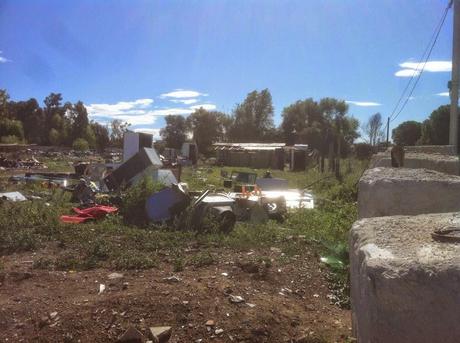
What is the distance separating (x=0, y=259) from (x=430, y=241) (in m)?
5.26

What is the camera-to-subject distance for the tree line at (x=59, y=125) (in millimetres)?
74875

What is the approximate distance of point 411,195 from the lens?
376cm

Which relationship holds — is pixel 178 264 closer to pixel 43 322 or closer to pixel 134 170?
pixel 43 322

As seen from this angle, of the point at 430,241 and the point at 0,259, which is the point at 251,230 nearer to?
the point at 0,259

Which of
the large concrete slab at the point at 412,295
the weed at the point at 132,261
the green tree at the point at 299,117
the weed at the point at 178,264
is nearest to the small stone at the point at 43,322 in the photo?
the weed at the point at 132,261

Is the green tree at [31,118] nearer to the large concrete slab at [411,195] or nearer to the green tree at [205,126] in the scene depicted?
the green tree at [205,126]

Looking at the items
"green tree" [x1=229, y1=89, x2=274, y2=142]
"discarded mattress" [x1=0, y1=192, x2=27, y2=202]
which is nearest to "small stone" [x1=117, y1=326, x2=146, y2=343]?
"discarded mattress" [x1=0, y1=192, x2=27, y2=202]

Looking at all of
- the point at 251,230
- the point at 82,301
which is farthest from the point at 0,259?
the point at 251,230

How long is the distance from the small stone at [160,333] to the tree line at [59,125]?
7002 cm

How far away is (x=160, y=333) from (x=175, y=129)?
69698 mm

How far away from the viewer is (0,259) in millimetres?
5711

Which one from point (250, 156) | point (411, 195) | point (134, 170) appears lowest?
point (250, 156)

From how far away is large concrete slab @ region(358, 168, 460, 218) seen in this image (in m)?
3.69

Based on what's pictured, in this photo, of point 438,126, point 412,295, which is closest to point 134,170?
point 412,295
